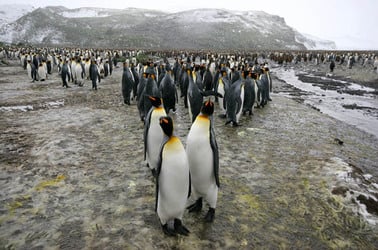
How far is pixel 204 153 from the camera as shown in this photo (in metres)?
3.68

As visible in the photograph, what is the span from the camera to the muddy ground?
11.6 ft

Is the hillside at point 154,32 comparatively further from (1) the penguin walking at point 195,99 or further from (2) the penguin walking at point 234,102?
(1) the penguin walking at point 195,99

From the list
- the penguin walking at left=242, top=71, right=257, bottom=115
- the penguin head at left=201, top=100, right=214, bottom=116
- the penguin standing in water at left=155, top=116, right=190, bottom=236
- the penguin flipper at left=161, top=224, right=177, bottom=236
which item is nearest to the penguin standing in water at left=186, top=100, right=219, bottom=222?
the penguin head at left=201, top=100, right=214, bottom=116

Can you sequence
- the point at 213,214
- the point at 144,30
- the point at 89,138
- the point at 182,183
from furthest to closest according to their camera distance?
the point at 144,30 < the point at 89,138 < the point at 213,214 < the point at 182,183

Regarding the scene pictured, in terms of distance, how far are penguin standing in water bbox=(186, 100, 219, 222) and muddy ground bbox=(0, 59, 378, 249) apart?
58cm

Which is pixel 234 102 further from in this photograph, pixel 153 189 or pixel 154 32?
pixel 154 32

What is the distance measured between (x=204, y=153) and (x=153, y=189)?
1.49m

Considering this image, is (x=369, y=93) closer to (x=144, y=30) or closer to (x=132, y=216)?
(x=132, y=216)

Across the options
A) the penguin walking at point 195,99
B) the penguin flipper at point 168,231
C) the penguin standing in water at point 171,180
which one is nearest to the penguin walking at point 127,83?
the penguin walking at point 195,99

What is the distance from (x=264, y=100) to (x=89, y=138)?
8.06 metres

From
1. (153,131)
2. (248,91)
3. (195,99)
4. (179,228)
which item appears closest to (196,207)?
(179,228)

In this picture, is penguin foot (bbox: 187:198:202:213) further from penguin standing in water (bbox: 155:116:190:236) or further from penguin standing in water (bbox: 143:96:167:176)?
penguin standing in water (bbox: 143:96:167:176)

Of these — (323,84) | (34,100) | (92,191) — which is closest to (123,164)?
(92,191)

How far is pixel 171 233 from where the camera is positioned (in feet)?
11.5
